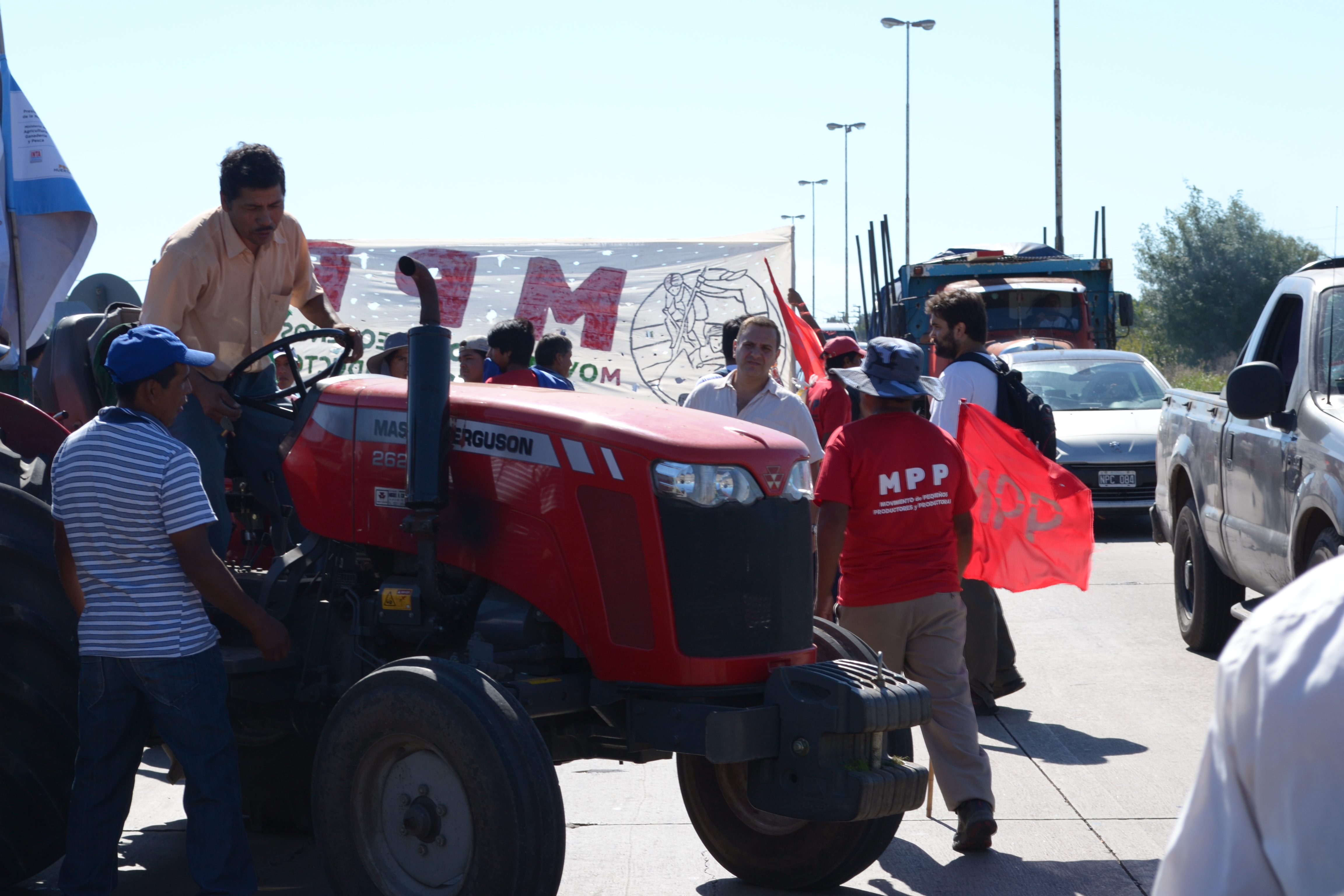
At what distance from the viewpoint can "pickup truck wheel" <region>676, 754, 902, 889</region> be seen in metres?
4.30

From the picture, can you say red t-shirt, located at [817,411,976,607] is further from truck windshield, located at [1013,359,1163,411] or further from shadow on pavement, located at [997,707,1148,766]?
truck windshield, located at [1013,359,1163,411]

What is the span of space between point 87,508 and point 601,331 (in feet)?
33.3

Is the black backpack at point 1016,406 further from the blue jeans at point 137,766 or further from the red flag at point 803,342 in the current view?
the blue jeans at point 137,766

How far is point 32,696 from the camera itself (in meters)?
4.21

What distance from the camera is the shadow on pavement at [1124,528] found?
13430 millimetres

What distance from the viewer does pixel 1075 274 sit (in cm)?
2095

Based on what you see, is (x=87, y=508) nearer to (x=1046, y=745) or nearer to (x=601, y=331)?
(x=1046, y=745)

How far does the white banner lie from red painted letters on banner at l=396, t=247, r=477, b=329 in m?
0.01

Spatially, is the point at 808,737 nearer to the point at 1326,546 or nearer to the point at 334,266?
the point at 1326,546

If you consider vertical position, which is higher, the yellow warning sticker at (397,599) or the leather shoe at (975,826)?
the yellow warning sticker at (397,599)

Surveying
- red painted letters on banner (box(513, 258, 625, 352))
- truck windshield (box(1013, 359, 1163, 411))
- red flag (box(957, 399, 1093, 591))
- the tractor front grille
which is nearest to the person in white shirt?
the tractor front grille

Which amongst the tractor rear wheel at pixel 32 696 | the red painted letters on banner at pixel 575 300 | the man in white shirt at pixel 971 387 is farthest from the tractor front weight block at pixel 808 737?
the red painted letters on banner at pixel 575 300

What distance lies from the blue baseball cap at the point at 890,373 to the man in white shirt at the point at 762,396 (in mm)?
Answer: 1727

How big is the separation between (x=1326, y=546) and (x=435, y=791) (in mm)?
4114
